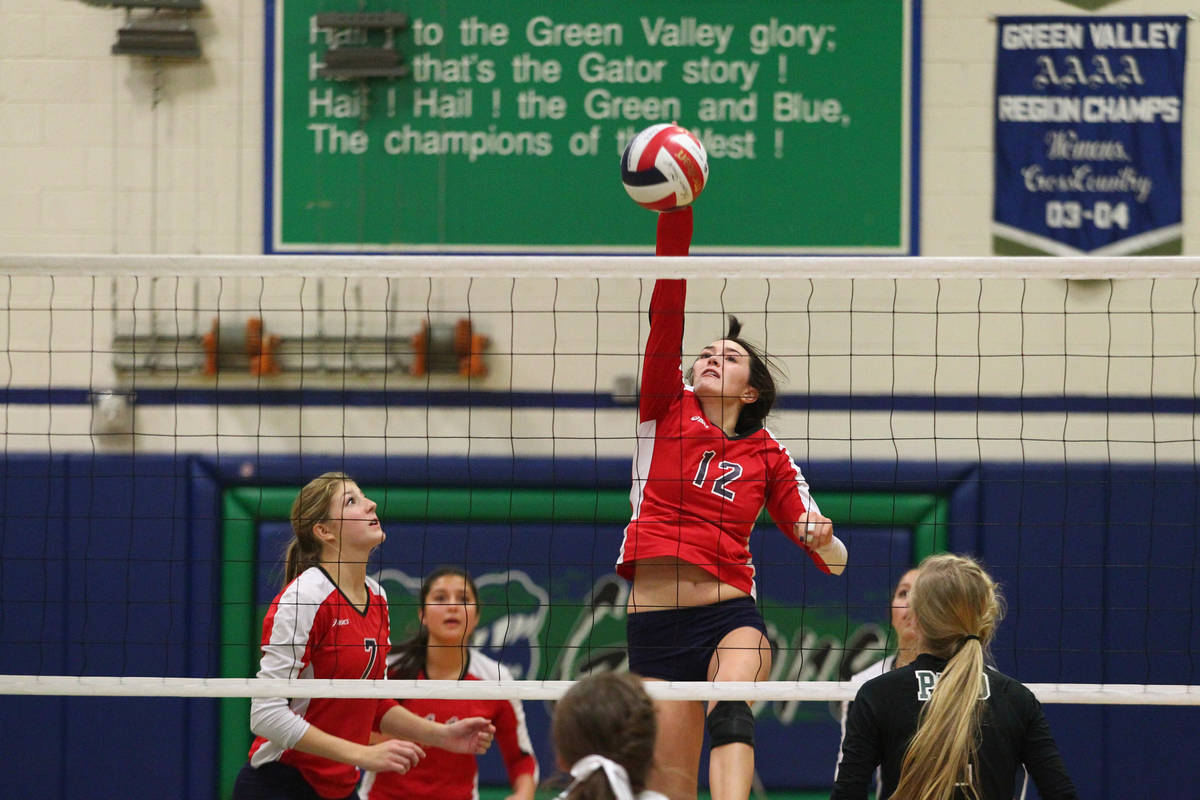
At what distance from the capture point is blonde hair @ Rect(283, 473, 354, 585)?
14.2ft

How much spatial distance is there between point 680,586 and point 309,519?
3.91 ft

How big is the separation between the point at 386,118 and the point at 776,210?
1942 millimetres

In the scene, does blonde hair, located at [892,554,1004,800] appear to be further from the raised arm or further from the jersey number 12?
the jersey number 12

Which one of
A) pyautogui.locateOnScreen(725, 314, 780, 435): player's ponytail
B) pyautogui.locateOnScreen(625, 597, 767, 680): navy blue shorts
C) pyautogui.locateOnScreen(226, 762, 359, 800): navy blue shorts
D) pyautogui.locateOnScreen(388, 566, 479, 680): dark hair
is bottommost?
pyautogui.locateOnScreen(226, 762, 359, 800): navy blue shorts

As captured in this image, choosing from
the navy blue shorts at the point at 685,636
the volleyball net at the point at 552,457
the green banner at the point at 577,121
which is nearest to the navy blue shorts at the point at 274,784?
the navy blue shorts at the point at 685,636

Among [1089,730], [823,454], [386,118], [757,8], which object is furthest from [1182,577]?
[386,118]

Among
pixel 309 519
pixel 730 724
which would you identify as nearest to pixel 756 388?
pixel 730 724

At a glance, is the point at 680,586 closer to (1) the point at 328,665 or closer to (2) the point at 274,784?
(1) the point at 328,665

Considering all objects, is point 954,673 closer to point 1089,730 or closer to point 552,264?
point 552,264

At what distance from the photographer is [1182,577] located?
6.38 meters

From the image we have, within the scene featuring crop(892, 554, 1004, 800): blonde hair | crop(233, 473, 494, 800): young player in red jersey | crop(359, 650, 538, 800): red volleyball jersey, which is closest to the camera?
crop(892, 554, 1004, 800): blonde hair

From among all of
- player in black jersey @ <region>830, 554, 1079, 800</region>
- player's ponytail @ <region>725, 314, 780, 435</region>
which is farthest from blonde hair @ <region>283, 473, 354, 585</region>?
player in black jersey @ <region>830, 554, 1079, 800</region>

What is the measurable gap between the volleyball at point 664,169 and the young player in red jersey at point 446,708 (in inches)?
64.6

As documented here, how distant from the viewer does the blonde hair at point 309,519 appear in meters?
4.32
